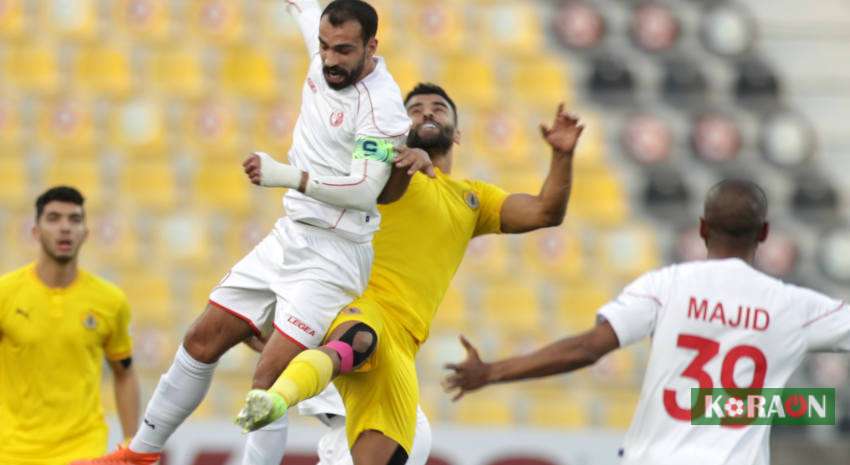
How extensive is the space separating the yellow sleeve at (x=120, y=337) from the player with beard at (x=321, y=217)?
166cm

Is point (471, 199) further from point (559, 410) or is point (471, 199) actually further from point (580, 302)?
point (580, 302)

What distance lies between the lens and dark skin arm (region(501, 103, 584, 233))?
22.8 feet

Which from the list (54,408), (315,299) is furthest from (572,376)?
(315,299)

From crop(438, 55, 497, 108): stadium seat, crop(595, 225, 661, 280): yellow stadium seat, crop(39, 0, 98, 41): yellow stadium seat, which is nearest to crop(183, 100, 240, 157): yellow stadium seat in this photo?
crop(39, 0, 98, 41): yellow stadium seat

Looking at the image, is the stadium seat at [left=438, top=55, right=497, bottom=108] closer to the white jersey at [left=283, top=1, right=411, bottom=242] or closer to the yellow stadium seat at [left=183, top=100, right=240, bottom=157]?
the yellow stadium seat at [left=183, top=100, right=240, bottom=157]

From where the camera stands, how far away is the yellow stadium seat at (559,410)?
13164 mm

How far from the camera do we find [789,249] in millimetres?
14234

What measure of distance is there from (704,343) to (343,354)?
1560 mm

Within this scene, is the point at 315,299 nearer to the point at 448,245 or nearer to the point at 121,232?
the point at 448,245

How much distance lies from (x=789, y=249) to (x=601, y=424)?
2535mm

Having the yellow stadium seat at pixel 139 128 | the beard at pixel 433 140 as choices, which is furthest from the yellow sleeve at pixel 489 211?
the yellow stadium seat at pixel 139 128

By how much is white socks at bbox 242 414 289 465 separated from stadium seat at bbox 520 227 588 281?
6955 millimetres

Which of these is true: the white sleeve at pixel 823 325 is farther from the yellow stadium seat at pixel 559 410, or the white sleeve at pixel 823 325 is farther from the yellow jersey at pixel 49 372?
the yellow stadium seat at pixel 559 410

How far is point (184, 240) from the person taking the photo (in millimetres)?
14188
